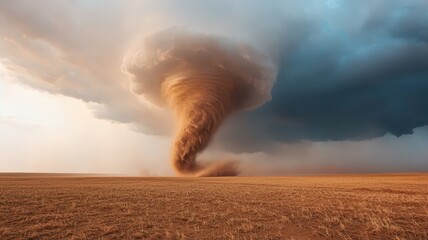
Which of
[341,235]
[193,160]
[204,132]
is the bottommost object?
[341,235]

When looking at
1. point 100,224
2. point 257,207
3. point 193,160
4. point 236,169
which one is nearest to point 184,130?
point 193,160

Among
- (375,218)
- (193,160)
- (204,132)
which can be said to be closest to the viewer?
(375,218)

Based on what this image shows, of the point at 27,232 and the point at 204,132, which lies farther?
the point at 204,132

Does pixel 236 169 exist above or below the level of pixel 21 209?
above

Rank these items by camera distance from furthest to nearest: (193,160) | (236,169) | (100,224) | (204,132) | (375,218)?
(236,169) < (193,160) < (204,132) < (375,218) < (100,224)

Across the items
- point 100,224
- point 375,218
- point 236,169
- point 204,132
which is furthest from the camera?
point 236,169

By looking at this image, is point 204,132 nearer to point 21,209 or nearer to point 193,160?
point 193,160

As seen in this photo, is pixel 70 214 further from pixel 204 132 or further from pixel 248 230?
pixel 204 132

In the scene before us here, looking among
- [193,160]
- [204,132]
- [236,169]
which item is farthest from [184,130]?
[236,169]

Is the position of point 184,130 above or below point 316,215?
above
